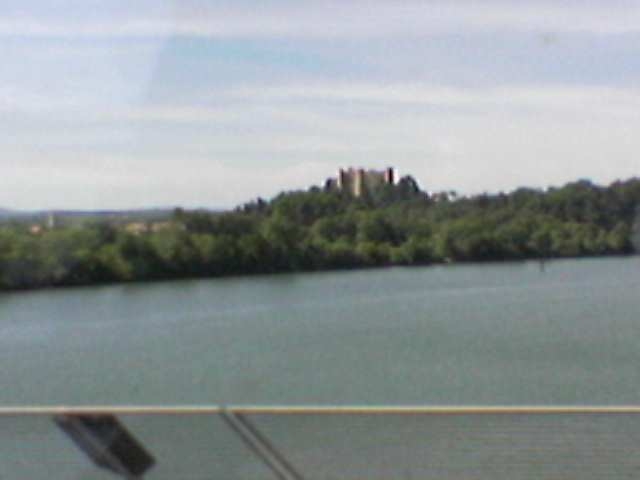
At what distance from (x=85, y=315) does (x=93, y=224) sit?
1.51m

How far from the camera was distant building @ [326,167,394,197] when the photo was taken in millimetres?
26938

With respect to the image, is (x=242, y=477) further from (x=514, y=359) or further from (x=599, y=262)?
(x=599, y=262)

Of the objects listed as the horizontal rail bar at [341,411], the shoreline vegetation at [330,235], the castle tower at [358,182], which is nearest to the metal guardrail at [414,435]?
the horizontal rail bar at [341,411]

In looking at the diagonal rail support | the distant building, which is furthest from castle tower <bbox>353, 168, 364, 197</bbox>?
the diagonal rail support

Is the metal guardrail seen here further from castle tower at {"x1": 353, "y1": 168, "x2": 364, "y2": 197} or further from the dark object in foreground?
castle tower at {"x1": 353, "y1": 168, "x2": 364, "y2": 197}

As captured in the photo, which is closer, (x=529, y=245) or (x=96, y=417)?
(x=96, y=417)

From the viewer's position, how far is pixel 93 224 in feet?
70.3

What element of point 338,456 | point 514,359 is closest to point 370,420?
point 338,456

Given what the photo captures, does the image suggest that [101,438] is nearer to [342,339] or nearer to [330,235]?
[342,339]

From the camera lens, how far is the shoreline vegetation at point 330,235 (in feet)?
70.0

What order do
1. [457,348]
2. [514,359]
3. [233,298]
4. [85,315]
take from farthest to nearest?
[233,298]
[85,315]
[457,348]
[514,359]

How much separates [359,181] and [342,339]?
7.47 meters

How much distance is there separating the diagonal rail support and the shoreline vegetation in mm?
15161

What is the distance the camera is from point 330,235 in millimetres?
26312
